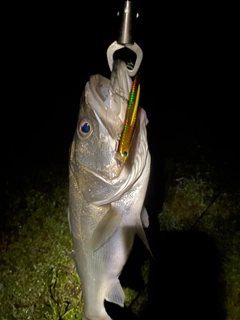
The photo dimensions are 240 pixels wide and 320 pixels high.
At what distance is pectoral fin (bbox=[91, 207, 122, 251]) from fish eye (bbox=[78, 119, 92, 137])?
447mm

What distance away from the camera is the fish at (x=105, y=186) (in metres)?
2.06

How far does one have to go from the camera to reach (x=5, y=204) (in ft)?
12.0

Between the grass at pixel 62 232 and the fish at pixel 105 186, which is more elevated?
the fish at pixel 105 186

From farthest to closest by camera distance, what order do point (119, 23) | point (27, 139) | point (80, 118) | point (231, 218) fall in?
point (27, 139) < point (231, 218) < point (80, 118) < point (119, 23)

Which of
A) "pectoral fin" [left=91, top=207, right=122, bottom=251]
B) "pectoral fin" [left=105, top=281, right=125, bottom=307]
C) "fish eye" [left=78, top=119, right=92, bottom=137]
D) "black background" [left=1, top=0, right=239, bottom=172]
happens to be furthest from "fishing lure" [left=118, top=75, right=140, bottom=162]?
"black background" [left=1, top=0, right=239, bottom=172]

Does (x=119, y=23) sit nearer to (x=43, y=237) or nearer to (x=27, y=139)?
(x=43, y=237)

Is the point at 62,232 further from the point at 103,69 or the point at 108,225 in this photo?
the point at 103,69

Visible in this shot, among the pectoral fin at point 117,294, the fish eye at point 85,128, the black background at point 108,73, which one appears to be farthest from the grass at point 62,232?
the fish eye at point 85,128

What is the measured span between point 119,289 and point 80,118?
1043 mm

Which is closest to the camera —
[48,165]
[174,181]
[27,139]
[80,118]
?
[80,118]

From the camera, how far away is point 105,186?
2.15m

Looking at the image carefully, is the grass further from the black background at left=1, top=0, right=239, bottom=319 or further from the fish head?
the fish head

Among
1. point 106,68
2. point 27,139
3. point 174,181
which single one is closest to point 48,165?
point 27,139

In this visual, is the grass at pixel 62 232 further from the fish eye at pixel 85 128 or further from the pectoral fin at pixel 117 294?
the fish eye at pixel 85 128
